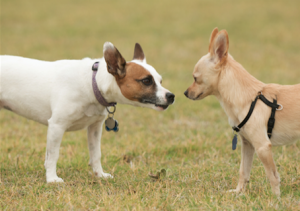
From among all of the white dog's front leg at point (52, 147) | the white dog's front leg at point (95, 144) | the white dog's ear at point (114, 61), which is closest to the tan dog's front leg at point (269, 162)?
the white dog's ear at point (114, 61)

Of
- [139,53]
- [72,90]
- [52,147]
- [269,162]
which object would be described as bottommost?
[52,147]

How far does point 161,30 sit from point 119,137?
12.7 metres

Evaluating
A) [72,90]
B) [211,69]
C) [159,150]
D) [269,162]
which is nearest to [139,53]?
[72,90]

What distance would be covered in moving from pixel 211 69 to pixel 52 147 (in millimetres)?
1984

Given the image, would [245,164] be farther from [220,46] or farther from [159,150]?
[159,150]

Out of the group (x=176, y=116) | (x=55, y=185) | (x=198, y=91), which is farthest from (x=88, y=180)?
(x=176, y=116)

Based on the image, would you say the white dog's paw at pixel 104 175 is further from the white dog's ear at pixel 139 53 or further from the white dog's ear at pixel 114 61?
the white dog's ear at pixel 139 53

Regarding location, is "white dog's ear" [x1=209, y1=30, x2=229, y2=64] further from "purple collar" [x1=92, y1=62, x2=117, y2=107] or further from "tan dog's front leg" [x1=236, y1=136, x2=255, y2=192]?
"purple collar" [x1=92, y1=62, x2=117, y2=107]

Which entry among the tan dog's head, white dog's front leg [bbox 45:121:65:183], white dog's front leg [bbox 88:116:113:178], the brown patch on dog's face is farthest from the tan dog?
white dog's front leg [bbox 45:121:65:183]

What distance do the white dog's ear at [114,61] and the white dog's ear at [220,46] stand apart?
3.06ft

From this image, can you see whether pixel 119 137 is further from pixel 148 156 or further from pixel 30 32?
pixel 30 32

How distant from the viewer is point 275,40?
54.4ft

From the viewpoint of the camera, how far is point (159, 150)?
18.2 feet

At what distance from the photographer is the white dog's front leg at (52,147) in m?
4.21
